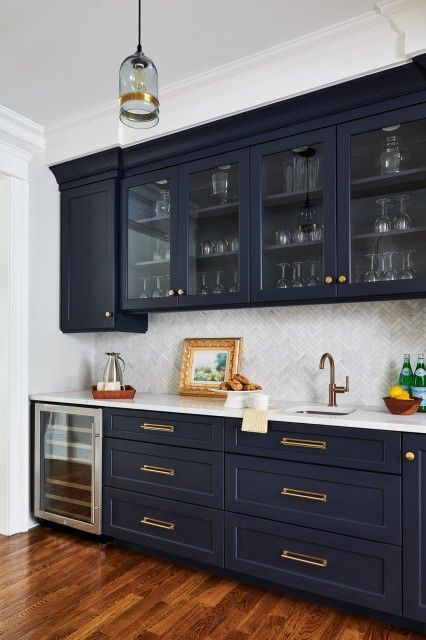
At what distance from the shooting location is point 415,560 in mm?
2035

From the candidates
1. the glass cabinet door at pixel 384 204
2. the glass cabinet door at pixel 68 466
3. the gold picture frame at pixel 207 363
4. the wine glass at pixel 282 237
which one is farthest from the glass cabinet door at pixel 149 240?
the glass cabinet door at pixel 384 204

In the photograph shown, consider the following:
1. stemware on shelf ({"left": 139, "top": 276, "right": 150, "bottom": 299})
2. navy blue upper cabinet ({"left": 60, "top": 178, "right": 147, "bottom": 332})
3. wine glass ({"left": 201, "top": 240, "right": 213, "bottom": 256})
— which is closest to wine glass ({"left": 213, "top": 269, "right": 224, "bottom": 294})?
wine glass ({"left": 201, "top": 240, "right": 213, "bottom": 256})

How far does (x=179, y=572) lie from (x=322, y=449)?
1.08 m

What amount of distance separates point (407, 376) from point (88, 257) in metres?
2.18

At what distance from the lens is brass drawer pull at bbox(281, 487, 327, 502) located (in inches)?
88.7

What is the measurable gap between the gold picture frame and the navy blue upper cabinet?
46 cm

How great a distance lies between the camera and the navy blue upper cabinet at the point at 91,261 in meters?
3.28

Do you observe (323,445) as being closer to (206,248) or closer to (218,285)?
(218,285)

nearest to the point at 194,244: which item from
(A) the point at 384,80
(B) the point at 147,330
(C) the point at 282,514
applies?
(B) the point at 147,330

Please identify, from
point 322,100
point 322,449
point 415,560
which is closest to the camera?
point 415,560

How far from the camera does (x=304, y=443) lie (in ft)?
7.54

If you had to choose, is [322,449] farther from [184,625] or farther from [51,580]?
[51,580]

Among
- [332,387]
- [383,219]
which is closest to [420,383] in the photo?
[332,387]

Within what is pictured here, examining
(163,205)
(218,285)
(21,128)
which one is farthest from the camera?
(21,128)
